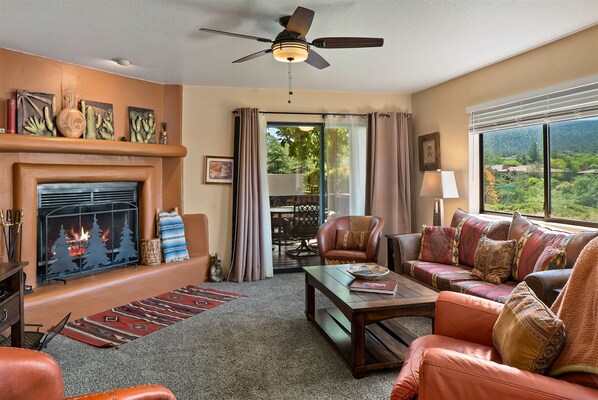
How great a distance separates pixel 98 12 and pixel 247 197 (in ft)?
8.38

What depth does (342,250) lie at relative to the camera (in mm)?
4453

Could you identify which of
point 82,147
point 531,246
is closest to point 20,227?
point 82,147

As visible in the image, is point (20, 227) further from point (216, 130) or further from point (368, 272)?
point (368, 272)

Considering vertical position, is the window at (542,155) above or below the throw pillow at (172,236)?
above

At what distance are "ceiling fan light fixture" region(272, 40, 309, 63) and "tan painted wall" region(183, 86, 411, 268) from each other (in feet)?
7.53

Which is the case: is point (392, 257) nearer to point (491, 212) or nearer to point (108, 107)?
point (491, 212)

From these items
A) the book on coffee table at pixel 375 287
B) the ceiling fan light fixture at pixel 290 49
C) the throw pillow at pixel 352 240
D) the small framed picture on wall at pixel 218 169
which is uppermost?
the ceiling fan light fixture at pixel 290 49

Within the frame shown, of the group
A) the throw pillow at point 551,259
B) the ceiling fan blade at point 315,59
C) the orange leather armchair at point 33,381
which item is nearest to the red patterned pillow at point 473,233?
the throw pillow at point 551,259

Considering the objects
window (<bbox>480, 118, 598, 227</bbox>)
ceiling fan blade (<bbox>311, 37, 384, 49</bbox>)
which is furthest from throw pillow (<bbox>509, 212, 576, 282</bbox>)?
ceiling fan blade (<bbox>311, 37, 384, 49</bbox>)

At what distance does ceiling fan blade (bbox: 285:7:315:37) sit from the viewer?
2271 millimetres

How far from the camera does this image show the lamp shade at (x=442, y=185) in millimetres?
4203

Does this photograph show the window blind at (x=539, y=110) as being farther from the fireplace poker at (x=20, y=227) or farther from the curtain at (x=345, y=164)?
the fireplace poker at (x=20, y=227)

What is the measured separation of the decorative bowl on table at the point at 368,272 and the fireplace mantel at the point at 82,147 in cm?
256

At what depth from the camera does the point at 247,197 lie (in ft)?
15.4
